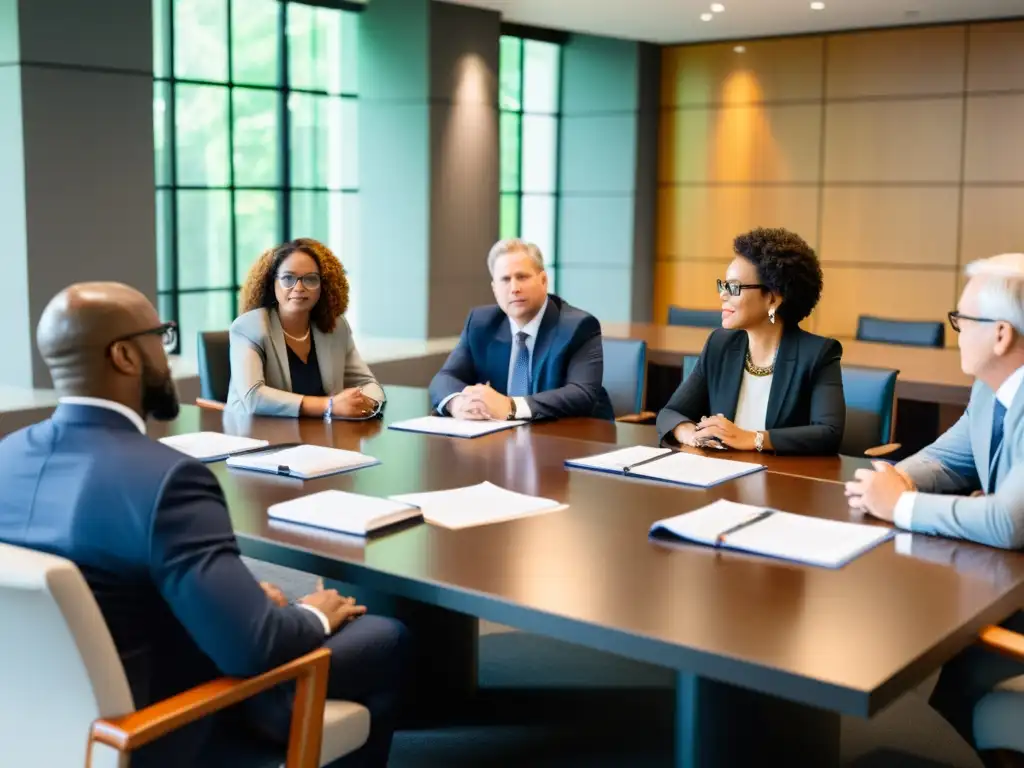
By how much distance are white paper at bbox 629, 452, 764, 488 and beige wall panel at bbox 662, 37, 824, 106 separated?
24.6ft

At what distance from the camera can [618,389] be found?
16.4 ft

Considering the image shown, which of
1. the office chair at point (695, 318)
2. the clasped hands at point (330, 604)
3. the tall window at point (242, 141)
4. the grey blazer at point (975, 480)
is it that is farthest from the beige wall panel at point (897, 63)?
the clasped hands at point (330, 604)

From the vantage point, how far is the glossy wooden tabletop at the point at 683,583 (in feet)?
5.85

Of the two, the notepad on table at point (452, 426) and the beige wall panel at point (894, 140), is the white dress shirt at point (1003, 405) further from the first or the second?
the beige wall panel at point (894, 140)

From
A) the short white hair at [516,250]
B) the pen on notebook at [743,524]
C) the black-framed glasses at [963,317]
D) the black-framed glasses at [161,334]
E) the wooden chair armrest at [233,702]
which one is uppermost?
the short white hair at [516,250]

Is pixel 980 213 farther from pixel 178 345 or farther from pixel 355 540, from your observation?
pixel 355 540

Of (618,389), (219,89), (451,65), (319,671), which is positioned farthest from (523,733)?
(451,65)

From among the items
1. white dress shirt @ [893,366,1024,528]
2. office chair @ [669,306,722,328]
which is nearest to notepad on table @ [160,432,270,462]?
white dress shirt @ [893,366,1024,528]

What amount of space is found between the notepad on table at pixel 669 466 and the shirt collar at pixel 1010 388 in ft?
2.24

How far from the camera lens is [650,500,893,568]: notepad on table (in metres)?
2.29

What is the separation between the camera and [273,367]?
13.7ft

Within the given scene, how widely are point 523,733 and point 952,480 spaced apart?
1343mm

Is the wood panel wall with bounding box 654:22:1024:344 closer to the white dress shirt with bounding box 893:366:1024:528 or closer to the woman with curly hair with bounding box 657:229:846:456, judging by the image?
the woman with curly hair with bounding box 657:229:846:456

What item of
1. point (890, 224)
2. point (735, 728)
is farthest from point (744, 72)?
point (735, 728)
